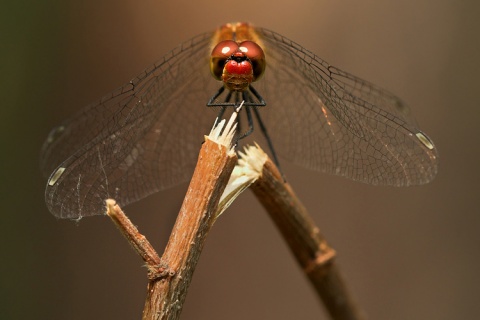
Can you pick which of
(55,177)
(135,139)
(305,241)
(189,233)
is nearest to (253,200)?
(305,241)

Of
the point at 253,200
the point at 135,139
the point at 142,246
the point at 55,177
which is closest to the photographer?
the point at 142,246

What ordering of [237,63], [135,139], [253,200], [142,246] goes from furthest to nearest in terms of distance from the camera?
[253,200] < [135,139] < [237,63] < [142,246]

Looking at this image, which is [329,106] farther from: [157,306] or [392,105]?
Answer: [157,306]

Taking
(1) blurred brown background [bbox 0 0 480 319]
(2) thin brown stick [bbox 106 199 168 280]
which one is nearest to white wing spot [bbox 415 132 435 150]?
(2) thin brown stick [bbox 106 199 168 280]

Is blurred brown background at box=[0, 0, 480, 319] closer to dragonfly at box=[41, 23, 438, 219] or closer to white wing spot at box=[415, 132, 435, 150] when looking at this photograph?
dragonfly at box=[41, 23, 438, 219]

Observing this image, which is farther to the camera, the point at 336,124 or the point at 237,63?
the point at 336,124

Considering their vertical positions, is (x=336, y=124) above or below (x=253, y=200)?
below

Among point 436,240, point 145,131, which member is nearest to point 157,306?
point 145,131

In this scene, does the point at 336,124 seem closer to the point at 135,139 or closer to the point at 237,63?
the point at 237,63
